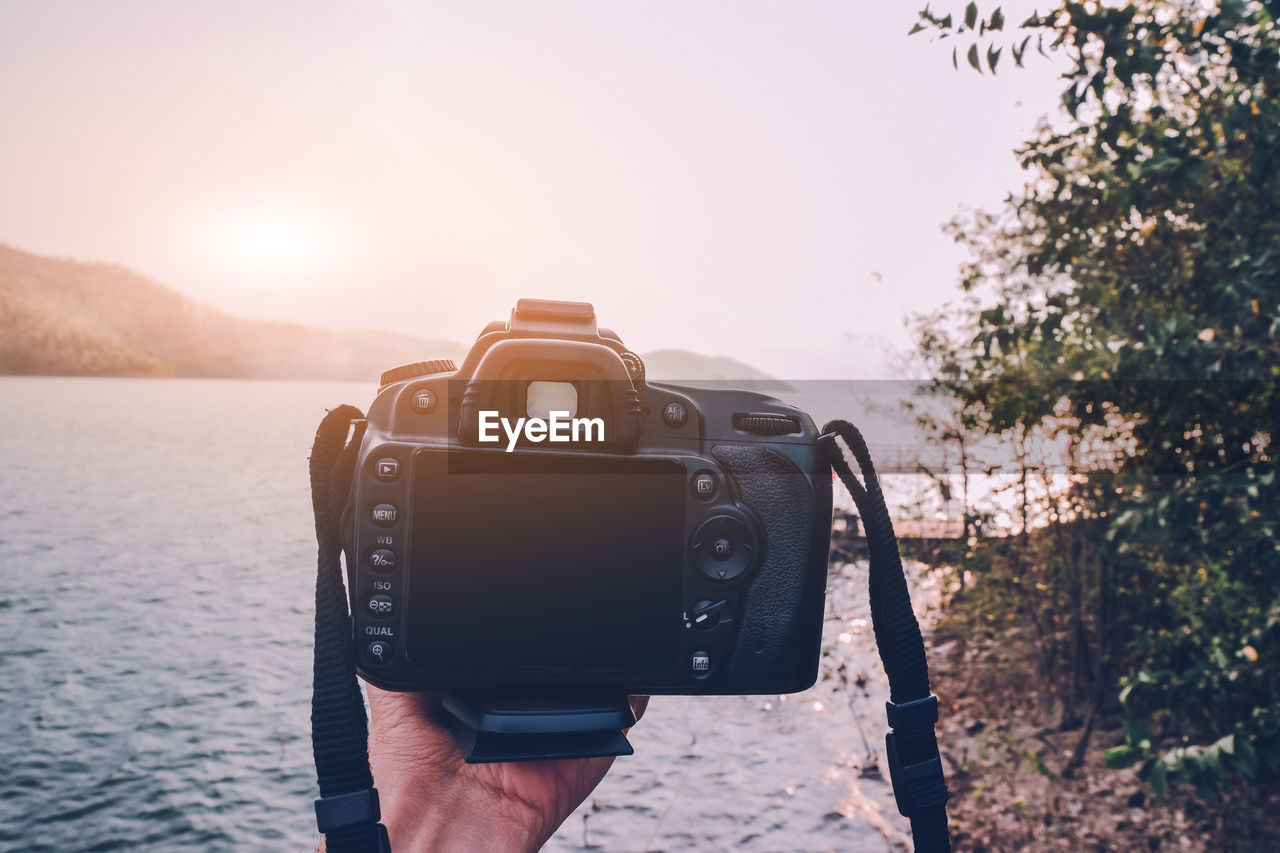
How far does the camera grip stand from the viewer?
1531 millimetres

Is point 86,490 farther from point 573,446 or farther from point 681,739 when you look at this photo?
point 573,446

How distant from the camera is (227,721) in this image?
16.0m

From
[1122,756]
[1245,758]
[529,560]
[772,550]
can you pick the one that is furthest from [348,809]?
[1245,758]

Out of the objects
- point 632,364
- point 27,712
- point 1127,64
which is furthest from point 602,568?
point 27,712

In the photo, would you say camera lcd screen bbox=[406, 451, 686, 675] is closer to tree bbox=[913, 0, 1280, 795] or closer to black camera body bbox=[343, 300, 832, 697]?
black camera body bbox=[343, 300, 832, 697]

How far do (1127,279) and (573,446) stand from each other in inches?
156

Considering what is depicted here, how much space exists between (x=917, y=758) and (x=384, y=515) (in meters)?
0.99

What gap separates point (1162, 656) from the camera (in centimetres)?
547

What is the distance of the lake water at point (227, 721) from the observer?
27.2 ft

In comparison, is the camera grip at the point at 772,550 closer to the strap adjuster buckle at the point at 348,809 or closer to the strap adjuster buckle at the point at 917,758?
the strap adjuster buckle at the point at 917,758

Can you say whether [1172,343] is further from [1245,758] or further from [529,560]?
[529,560]

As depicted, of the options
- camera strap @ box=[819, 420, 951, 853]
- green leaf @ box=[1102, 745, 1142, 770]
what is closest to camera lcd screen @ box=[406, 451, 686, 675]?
camera strap @ box=[819, 420, 951, 853]

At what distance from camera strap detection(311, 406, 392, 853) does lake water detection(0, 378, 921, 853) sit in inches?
4.8

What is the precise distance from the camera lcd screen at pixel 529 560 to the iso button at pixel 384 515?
0.04 m
